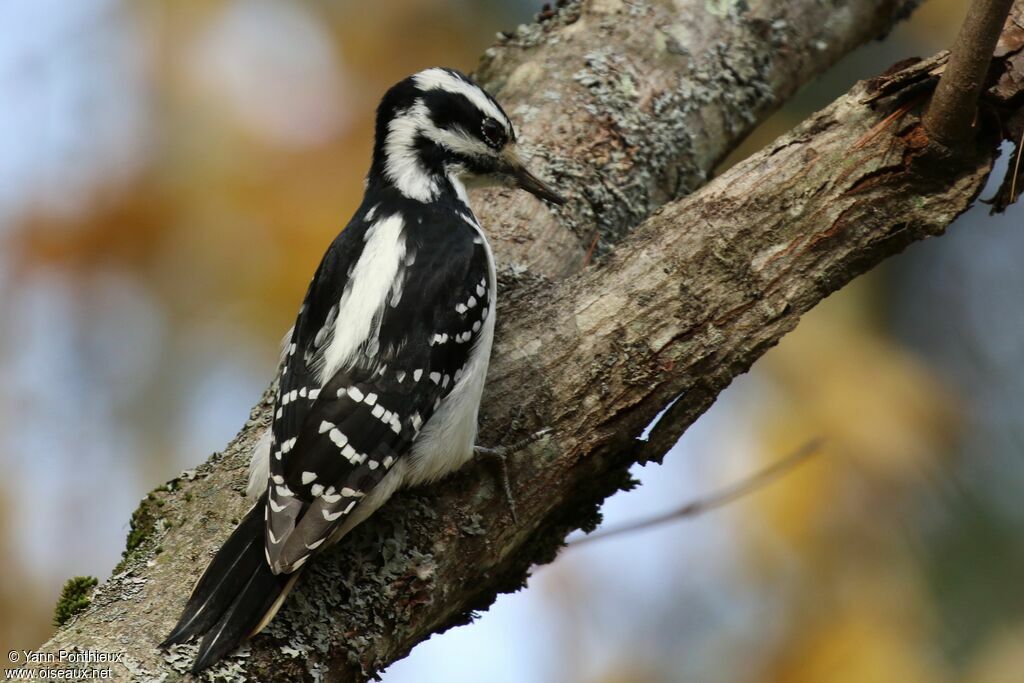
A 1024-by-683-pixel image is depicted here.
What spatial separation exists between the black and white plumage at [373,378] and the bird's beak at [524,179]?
0.34ft

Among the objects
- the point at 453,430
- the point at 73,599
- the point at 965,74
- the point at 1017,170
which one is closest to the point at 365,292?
the point at 453,430

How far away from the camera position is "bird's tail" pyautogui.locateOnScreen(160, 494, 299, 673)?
246cm

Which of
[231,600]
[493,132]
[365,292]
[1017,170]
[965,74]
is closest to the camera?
[231,600]

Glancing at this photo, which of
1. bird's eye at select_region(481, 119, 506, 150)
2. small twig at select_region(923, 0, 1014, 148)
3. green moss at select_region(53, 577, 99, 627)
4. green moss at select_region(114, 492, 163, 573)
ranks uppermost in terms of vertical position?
bird's eye at select_region(481, 119, 506, 150)

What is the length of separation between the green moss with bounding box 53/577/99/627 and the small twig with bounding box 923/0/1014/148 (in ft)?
8.77

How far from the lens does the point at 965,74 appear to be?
2656 mm

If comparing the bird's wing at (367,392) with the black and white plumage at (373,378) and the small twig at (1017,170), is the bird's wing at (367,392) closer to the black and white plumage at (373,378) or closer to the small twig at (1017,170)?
the black and white plumage at (373,378)

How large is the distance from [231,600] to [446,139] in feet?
6.06

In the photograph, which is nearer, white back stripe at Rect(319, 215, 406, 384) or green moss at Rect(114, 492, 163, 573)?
green moss at Rect(114, 492, 163, 573)

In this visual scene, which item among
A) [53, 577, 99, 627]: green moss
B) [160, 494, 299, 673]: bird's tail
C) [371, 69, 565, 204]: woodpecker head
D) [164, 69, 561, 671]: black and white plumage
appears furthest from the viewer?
[371, 69, 565, 204]: woodpecker head

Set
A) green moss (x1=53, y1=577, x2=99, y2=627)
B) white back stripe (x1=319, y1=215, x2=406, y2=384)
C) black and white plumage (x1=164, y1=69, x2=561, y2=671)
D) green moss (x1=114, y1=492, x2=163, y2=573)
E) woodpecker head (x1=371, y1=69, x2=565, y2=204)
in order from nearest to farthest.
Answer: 1. black and white plumage (x1=164, y1=69, x2=561, y2=671)
2. green moss (x1=53, y1=577, x2=99, y2=627)
3. green moss (x1=114, y1=492, x2=163, y2=573)
4. white back stripe (x1=319, y1=215, x2=406, y2=384)
5. woodpecker head (x1=371, y1=69, x2=565, y2=204)

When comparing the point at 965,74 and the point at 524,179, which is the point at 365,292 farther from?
the point at 965,74

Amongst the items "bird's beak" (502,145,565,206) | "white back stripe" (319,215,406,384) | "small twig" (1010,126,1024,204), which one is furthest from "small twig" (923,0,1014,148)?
"white back stripe" (319,215,406,384)

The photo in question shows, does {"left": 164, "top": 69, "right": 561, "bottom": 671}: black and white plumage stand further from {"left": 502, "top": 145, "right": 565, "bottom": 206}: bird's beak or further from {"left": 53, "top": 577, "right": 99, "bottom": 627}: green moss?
{"left": 53, "top": 577, "right": 99, "bottom": 627}: green moss
